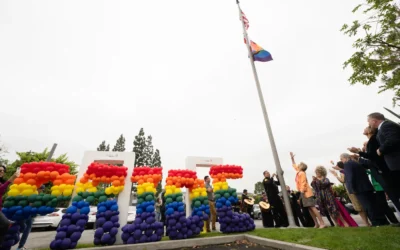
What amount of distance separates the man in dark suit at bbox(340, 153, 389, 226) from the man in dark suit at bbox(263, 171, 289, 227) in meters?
2.54

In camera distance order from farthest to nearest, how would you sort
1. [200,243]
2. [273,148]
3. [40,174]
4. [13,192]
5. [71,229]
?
1. [273,148]
2. [200,243]
3. [40,174]
4. [71,229]
5. [13,192]

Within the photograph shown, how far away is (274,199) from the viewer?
295 inches

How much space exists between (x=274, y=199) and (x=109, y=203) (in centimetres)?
585

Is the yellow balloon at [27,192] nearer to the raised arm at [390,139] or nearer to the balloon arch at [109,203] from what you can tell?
the balloon arch at [109,203]

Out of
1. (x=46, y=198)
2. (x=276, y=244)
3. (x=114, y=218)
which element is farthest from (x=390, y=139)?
(x=46, y=198)

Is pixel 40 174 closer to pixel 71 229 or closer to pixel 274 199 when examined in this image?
pixel 71 229

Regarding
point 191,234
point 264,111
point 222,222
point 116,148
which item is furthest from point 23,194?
point 116,148

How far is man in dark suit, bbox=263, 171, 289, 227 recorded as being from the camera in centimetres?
738

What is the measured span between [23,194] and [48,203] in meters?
0.57

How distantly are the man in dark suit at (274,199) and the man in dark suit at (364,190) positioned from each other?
100 inches

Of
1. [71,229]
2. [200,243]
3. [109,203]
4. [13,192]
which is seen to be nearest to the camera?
[13,192]

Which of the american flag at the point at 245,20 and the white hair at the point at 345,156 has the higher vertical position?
the american flag at the point at 245,20

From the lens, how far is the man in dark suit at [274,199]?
7.38 meters

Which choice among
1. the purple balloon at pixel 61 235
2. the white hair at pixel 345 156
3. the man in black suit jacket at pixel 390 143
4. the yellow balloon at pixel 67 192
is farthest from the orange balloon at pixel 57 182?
the white hair at pixel 345 156
